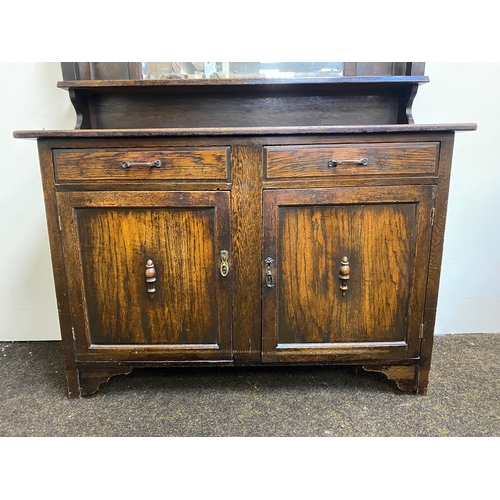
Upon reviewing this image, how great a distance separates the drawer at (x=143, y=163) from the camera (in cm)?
108

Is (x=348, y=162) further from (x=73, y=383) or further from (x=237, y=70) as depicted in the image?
(x=73, y=383)

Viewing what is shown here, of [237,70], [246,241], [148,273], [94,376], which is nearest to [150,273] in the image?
[148,273]

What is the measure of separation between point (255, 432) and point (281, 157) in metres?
0.83

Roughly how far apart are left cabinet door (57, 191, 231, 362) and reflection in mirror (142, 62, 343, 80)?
57 centimetres

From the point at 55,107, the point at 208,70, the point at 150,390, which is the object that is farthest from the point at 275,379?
the point at 55,107

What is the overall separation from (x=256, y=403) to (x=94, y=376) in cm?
56

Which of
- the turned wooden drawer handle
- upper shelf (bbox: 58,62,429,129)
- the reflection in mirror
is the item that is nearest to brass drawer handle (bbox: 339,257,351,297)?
the turned wooden drawer handle

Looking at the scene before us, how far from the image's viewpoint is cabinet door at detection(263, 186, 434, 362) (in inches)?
44.1

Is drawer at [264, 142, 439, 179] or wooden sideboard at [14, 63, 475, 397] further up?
drawer at [264, 142, 439, 179]

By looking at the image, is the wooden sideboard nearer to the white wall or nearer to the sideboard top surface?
the sideboard top surface

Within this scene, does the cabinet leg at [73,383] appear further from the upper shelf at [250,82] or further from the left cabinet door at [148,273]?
the upper shelf at [250,82]

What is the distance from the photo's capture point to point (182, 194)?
110 cm

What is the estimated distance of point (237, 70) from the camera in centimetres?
139

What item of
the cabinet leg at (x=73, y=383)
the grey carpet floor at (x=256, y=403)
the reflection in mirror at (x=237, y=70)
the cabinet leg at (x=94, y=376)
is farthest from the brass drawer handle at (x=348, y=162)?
the cabinet leg at (x=73, y=383)
